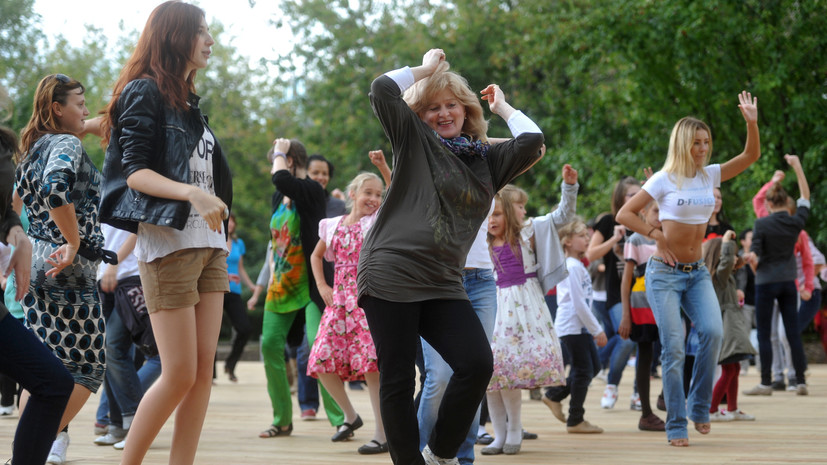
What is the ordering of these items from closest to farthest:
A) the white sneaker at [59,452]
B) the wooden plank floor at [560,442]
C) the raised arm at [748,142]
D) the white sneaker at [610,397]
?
the white sneaker at [59,452]
the wooden plank floor at [560,442]
the raised arm at [748,142]
the white sneaker at [610,397]

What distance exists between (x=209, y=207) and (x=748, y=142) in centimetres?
418

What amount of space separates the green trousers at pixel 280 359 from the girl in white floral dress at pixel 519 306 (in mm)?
1454

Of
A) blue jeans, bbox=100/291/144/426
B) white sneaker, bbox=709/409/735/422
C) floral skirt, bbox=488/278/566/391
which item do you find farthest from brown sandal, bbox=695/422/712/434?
blue jeans, bbox=100/291/144/426

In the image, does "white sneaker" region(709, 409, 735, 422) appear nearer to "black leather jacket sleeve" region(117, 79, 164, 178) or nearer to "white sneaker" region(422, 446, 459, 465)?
"white sneaker" region(422, 446, 459, 465)

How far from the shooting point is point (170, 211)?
3.85 m

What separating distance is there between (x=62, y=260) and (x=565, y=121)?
16990mm

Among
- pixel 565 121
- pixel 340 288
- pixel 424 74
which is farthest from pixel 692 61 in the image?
pixel 424 74

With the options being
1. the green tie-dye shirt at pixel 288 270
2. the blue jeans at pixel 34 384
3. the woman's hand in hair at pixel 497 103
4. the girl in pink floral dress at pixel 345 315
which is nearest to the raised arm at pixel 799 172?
the girl in pink floral dress at pixel 345 315

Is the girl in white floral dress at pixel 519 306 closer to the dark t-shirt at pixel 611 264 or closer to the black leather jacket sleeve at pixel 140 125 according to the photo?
the dark t-shirt at pixel 611 264

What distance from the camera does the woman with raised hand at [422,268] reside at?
3980 mm

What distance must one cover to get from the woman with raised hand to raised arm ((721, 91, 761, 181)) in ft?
8.88

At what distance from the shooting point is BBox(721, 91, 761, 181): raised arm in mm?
6359

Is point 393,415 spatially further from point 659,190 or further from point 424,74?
point 659,190

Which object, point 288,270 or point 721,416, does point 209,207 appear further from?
point 721,416
